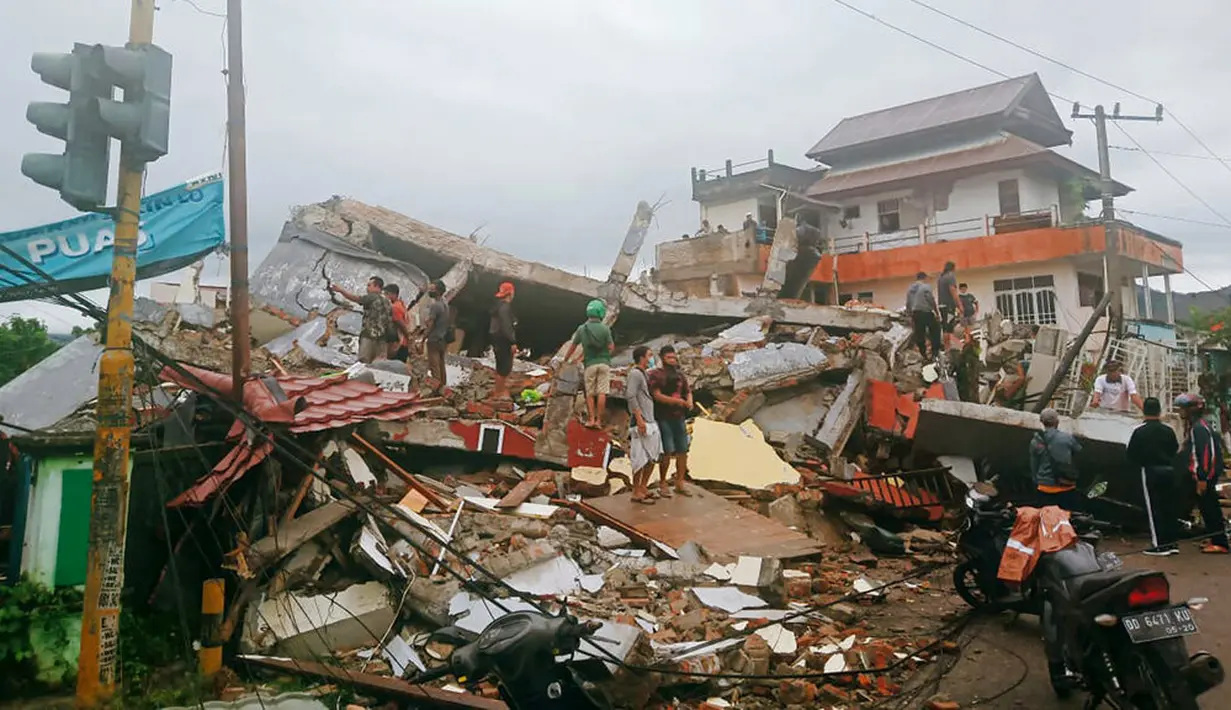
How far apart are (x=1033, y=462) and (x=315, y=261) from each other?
11.0 meters

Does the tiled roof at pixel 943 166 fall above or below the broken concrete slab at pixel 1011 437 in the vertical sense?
above

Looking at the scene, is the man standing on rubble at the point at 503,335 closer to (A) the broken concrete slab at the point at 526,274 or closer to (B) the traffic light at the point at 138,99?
(A) the broken concrete slab at the point at 526,274

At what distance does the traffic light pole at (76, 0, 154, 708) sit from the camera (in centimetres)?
395

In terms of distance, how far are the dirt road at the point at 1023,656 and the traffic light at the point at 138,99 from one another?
212 inches

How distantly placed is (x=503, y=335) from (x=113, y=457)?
23.3ft

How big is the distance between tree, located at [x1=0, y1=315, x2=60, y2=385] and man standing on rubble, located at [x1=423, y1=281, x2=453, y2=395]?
9.36 metres

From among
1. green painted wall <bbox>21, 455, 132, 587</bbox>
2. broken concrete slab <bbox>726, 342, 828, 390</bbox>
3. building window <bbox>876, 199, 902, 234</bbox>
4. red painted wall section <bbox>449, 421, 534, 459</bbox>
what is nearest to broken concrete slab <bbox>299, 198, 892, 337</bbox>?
broken concrete slab <bbox>726, 342, 828, 390</bbox>

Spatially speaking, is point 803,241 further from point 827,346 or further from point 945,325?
point 827,346

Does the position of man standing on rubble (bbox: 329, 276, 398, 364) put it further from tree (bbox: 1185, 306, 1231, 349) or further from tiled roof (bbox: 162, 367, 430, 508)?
tree (bbox: 1185, 306, 1231, 349)

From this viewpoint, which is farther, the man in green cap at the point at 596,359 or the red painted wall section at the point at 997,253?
the red painted wall section at the point at 997,253

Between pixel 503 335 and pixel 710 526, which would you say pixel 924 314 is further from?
pixel 710 526

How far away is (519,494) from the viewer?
7.96 m

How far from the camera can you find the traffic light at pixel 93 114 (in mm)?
3973

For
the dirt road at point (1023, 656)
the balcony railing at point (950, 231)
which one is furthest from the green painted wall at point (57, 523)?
the balcony railing at point (950, 231)
